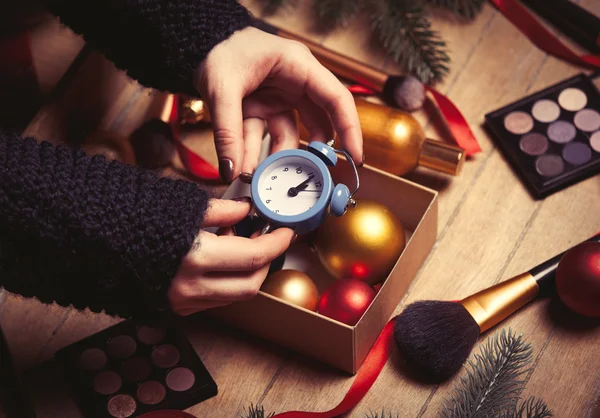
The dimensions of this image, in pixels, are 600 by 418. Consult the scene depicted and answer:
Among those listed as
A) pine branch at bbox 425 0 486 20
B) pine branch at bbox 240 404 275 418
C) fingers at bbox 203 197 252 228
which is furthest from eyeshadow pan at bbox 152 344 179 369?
pine branch at bbox 425 0 486 20

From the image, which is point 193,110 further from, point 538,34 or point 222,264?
point 538,34

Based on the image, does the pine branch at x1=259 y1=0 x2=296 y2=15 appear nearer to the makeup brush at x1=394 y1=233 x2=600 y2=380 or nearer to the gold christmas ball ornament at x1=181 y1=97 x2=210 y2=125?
the gold christmas ball ornament at x1=181 y1=97 x2=210 y2=125

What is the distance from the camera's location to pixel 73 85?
3.59 ft

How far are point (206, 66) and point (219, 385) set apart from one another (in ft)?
1.36

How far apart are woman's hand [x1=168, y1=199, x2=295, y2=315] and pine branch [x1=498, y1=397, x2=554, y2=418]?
323mm

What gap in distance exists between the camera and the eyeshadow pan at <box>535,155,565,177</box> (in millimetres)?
1062

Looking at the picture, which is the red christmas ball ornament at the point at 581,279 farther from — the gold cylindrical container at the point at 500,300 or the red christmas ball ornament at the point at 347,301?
the red christmas ball ornament at the point at 347,301

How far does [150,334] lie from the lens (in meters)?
0.97

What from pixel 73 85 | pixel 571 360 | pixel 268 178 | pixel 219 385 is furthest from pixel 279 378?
pixel 73 85

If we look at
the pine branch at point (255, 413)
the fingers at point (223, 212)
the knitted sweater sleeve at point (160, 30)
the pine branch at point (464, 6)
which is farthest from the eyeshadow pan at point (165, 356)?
the pine branch at point (464, 6)

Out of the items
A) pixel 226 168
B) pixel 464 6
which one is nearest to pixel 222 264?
pixel 226 168

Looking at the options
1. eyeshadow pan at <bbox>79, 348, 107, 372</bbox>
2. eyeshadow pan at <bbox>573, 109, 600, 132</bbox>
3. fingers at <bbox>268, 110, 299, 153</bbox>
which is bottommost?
eyeshadow pan at <bbox>79, 348, 107, 372</bbox>

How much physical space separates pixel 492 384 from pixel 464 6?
0.69m

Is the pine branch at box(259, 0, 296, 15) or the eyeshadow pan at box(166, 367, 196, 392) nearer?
the eyeshadow pan at box(166, 367, 196, 392)
